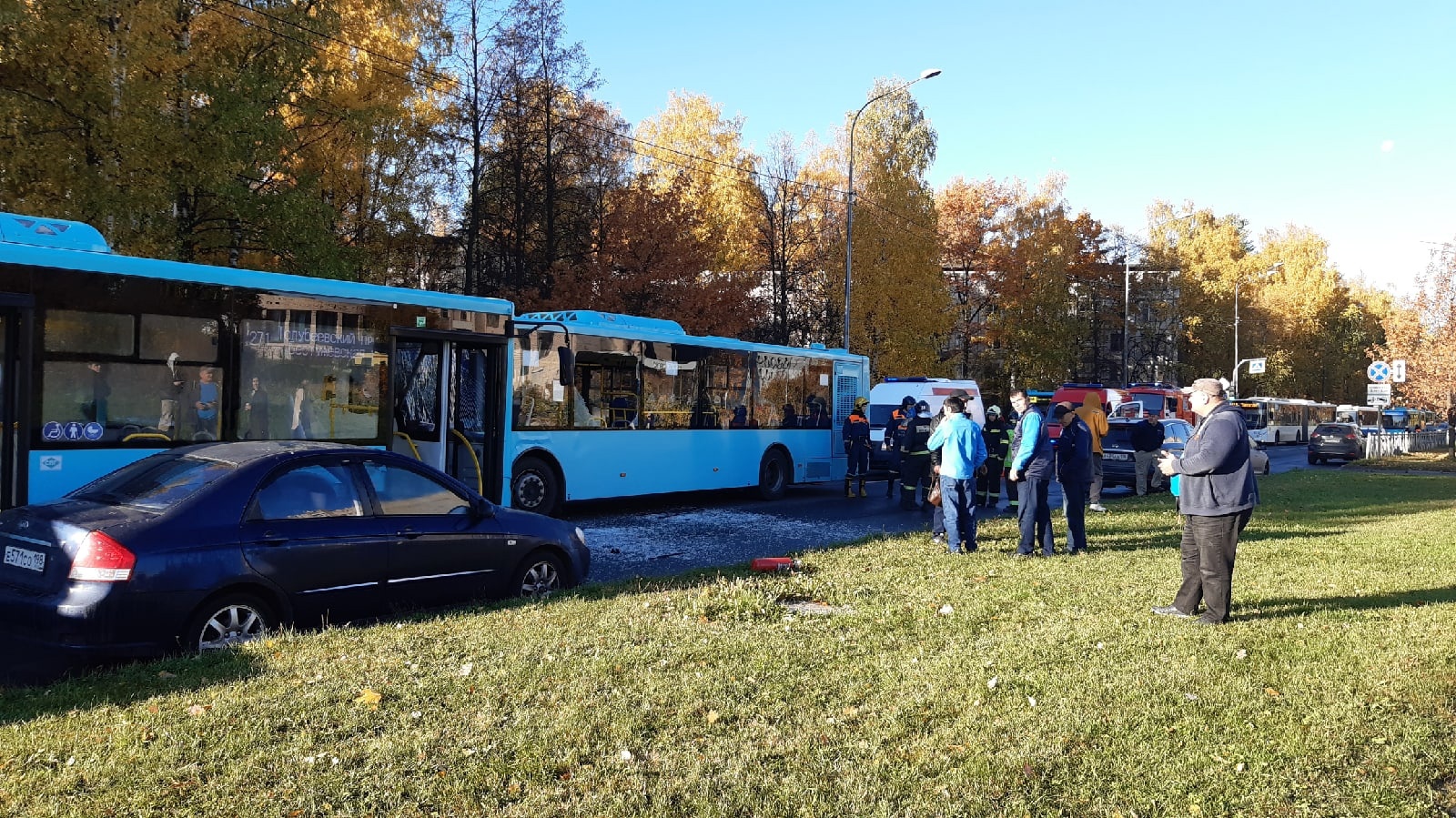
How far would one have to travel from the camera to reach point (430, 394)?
12.5 metres

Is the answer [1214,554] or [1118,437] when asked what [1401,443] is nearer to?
[1118,437]

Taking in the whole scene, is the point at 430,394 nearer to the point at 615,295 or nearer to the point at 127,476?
the point at 127,476

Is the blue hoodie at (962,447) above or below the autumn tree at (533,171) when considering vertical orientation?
below

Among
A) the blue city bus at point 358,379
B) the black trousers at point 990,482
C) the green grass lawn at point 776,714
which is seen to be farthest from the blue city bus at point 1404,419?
the green grass lawn at point 776,714

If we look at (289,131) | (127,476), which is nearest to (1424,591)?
(127,476)

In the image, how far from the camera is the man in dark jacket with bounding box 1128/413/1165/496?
1889cm

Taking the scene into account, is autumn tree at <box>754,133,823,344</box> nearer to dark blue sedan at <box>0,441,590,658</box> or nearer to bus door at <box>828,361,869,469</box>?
bus door at <box>828,361,869,469</box>

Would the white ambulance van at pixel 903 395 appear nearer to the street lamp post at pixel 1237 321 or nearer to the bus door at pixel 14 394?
the bus door at pixel 14 394

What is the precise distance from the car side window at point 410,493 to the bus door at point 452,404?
3.95 metres

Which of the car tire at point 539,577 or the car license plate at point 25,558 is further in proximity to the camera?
the car tire at point 539,577

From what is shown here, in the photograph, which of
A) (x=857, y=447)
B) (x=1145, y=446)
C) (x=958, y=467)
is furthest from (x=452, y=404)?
(x=1145, y=446)

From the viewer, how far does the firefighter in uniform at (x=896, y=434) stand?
666 inches

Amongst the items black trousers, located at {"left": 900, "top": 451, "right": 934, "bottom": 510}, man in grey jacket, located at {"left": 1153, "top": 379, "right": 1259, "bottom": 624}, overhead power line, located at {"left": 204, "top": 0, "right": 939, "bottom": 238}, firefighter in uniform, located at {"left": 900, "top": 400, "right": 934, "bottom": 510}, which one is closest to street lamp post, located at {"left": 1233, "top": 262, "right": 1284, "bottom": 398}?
overhead power line, located at {"left": 204, "top": 0, "right": 939, "bottom": 238}

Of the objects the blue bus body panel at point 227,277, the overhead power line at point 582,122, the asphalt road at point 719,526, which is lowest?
the asphalt road at point 719,526
